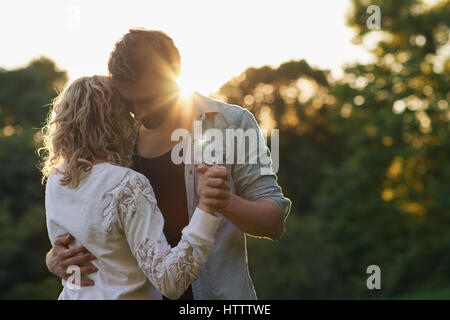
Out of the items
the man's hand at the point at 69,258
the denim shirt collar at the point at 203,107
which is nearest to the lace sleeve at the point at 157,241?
the man's hand at the point at 69,258

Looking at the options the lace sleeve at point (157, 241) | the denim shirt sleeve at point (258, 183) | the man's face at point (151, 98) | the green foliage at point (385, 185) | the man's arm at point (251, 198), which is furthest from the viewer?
the green foliage at point (385, 185)

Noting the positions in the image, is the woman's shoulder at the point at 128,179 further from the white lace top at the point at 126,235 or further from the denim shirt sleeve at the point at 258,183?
the denim shirt sleeve at the point at 258,183

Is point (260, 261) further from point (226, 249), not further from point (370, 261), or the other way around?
point (226, 249)

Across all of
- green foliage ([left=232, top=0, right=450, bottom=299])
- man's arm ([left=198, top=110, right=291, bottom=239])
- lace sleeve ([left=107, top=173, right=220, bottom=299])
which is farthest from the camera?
green foliage ([left=232, top=0, right=450, bottom=299])

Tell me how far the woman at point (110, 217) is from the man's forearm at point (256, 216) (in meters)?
0.11

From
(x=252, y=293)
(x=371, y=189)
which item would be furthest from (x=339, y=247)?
(x=252, y=293)

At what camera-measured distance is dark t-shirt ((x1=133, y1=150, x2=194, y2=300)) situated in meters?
2.84

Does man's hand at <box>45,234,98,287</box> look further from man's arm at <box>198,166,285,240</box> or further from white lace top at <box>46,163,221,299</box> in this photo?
man's arm at <box>198,166,285,240</box>

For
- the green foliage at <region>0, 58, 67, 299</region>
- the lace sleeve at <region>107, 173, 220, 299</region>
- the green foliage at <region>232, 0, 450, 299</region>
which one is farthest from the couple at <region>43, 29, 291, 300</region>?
the green foliage at <region>0, 58, 67, 299</region>

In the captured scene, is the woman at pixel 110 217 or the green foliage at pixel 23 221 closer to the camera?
the woman at pixel 110 217

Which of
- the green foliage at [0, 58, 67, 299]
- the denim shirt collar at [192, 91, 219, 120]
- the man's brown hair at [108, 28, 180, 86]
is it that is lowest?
the green foliage at [0, 58, 67, 299]

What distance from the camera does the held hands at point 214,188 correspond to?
2.32m

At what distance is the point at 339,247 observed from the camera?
2689 centimetres
